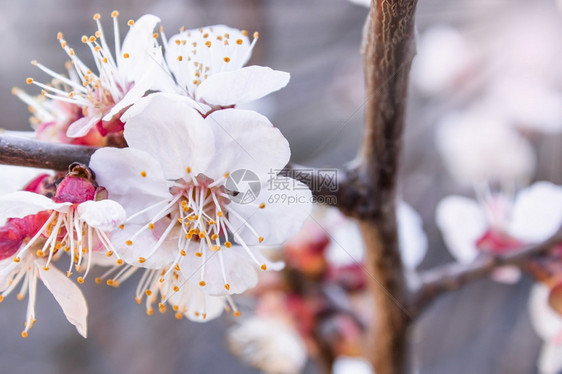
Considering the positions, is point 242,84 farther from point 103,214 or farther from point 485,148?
point 485,148

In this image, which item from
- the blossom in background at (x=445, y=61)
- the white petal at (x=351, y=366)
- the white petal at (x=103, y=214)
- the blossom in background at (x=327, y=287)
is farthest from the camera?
the blossom in background at (x=445, y=61)

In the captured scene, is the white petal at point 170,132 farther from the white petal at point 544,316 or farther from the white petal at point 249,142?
the white petal at point 544,316

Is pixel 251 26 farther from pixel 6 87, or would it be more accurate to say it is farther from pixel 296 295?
pixel 6 87

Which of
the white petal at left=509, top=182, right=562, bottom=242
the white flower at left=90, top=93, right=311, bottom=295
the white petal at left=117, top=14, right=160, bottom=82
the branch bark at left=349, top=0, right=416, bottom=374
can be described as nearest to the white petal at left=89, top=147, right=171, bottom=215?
the white flower at left=90, top=93, right=311, bottom=295

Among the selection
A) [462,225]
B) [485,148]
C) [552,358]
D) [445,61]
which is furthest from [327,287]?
[445,61]

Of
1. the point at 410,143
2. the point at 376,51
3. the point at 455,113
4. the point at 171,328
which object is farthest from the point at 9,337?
the point at 376,51

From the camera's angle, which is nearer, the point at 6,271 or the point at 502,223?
the point at 6,271

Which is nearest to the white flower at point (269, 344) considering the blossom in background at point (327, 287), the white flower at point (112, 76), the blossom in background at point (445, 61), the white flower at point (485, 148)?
the blossom in background at point (327, 287)
